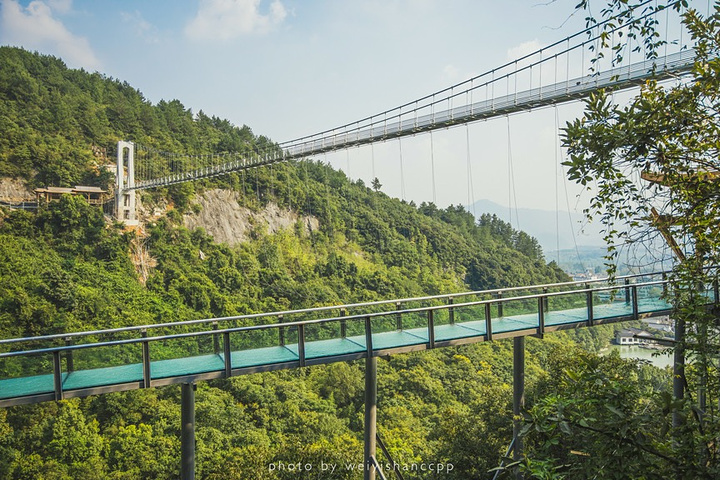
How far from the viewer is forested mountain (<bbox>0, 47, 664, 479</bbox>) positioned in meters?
13.5

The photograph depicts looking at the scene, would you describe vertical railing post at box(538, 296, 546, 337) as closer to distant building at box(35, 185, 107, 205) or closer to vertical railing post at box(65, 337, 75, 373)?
vertical railing post at box(65, 337, 75, 373)

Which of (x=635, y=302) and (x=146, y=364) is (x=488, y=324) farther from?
(x=146, y=364)

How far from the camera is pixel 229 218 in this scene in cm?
3084

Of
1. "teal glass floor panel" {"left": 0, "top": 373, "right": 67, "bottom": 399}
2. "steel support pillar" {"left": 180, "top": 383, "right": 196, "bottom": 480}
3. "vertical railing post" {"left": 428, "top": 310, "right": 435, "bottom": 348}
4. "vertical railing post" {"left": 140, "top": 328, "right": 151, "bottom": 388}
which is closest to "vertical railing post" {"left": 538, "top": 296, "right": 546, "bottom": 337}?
"vertical railing post" {"left": 428, "top": 310, "right": 435, "bottom": 348}

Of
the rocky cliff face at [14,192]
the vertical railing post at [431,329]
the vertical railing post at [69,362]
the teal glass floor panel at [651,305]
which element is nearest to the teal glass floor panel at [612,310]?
the teal glass floor panel at [651,305]

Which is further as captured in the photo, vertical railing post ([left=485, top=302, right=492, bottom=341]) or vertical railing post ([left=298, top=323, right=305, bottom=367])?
vertical railing post ([left=485, top=302, right=492, bottom=341])

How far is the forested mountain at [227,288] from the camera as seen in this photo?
13547 mm

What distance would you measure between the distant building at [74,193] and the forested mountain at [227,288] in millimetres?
677

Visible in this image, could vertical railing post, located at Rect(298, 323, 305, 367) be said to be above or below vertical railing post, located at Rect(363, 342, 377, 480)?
above

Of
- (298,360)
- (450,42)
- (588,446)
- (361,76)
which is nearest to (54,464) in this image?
(298,360)

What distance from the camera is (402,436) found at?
16859mm

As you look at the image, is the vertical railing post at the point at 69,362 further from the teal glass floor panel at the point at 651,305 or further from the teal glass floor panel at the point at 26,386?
the teal glass floor panel at the point at 651,305

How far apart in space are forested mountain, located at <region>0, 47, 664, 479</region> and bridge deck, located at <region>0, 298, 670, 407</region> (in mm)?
409

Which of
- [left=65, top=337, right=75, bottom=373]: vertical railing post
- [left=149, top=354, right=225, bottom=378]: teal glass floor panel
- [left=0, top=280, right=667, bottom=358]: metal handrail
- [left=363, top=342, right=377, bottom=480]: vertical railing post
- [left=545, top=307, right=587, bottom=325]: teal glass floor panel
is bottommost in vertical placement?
[left=363, top=342, right=377, bottom=480]: vertical railing post
